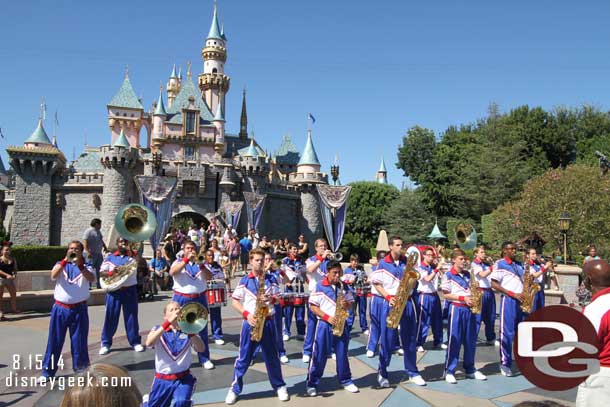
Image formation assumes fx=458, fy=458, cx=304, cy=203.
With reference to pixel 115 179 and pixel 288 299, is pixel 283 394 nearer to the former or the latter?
pixel 288 299

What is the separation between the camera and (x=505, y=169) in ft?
115

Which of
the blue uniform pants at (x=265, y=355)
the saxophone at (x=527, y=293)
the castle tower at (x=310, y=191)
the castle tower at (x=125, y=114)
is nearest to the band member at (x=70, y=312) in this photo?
the blue uniform pants at (x=265, y=355)

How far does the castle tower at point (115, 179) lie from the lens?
35656 millimetres

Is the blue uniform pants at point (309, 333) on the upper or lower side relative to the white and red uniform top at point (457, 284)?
lower

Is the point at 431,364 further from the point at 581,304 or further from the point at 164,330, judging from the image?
the point at 581,304

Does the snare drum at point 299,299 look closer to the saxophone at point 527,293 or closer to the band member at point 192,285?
the band member at point 192,285

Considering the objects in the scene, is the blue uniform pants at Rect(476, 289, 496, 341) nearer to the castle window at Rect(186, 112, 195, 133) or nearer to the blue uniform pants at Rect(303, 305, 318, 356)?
the blue uniform pants at Rect(303, 305, 318, 356)

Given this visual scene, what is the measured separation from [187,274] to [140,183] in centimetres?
1055

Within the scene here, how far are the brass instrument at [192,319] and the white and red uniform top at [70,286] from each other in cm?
302

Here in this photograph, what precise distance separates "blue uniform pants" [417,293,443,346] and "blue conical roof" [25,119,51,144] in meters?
42.5

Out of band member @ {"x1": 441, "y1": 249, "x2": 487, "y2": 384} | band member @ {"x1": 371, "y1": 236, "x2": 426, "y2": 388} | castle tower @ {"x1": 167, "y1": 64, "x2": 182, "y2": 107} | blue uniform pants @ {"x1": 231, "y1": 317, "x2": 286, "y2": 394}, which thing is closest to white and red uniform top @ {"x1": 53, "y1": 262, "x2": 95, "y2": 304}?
blue uniform pants @ {"x1": 231, "y1": 317, "x2": 286, "y2": 394}

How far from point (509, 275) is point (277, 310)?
395 cm

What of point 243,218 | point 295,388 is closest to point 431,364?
point 295,388

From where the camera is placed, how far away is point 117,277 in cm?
762
